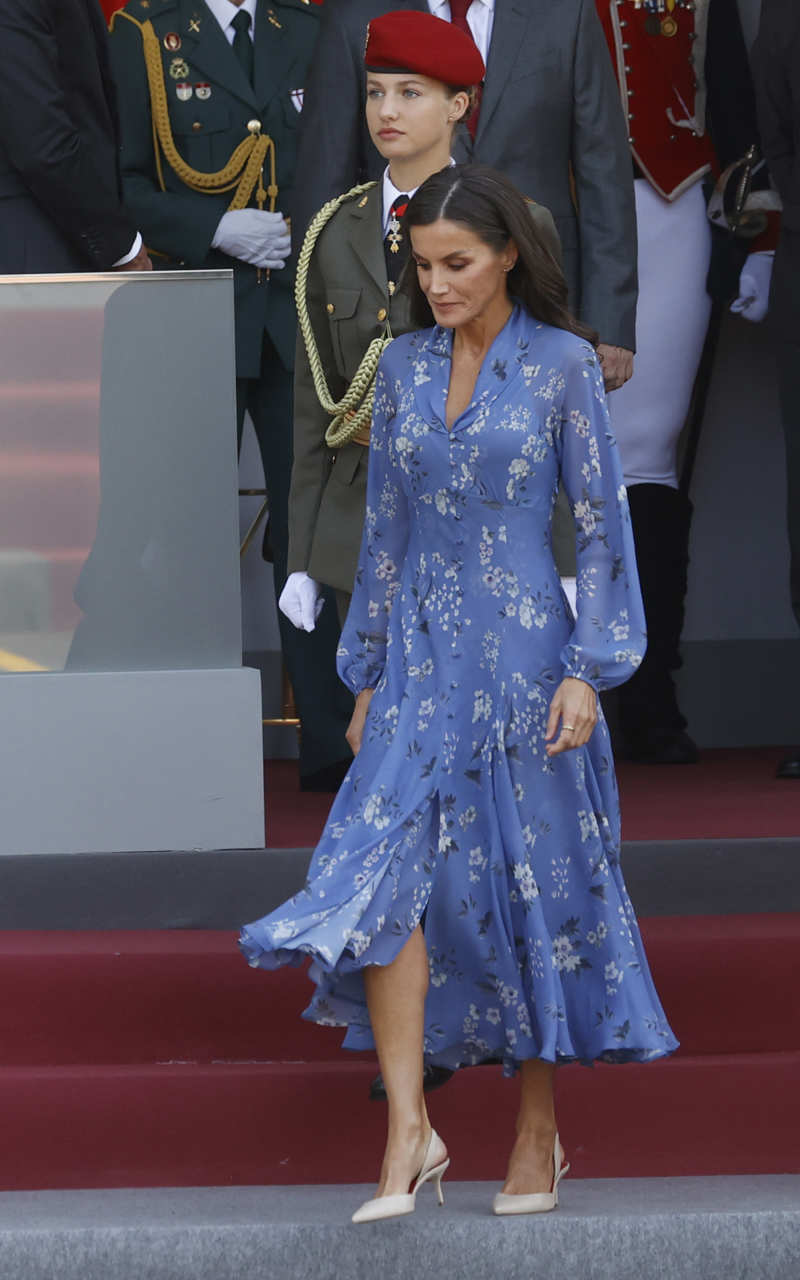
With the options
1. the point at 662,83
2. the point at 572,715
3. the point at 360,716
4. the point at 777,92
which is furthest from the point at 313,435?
the point at 662,83

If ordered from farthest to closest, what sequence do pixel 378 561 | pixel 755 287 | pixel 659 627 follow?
1. pixel 659 627
2. pixel 755 287
3. pixel 378 561

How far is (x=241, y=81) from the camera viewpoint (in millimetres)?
4996

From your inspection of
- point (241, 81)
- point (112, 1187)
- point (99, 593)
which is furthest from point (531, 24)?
point (112, 1187)

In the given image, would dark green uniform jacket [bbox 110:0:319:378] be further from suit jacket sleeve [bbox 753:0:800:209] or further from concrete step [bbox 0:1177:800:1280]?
concrete step [bbox 0:1177:800:1280]

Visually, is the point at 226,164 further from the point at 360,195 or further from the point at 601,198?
the point at 360,195

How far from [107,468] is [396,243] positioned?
0.75 meters

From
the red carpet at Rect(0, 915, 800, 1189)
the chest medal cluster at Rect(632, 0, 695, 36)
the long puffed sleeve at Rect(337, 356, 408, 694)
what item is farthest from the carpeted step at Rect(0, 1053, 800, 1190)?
the chest medal cluster at Rect(632, 0, 695, 36)

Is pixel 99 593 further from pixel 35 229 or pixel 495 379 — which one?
pixel 495 379

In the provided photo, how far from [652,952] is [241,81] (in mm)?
2243

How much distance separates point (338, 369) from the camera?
3869 mm

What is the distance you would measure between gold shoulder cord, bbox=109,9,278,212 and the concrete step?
2490mm

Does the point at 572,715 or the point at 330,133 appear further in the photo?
the point at 330,133

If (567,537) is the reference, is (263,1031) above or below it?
below

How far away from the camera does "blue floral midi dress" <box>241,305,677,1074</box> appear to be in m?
3.08
